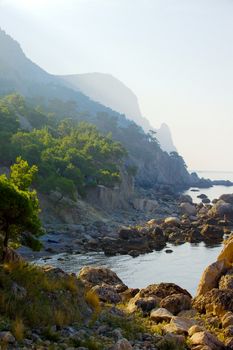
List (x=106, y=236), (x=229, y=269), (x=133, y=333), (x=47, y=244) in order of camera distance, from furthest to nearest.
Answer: (x=106, y=236) → (x=47, y=244) → (x=229, y=269) → (x=133, y=333)

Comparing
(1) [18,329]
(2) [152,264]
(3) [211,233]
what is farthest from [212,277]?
(3) [211,233]

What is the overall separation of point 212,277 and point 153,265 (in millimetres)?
15471

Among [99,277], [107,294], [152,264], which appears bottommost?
[152,264]

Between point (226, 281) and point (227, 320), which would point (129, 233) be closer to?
point (226, 281)

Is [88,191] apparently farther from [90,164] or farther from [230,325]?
[230,325]

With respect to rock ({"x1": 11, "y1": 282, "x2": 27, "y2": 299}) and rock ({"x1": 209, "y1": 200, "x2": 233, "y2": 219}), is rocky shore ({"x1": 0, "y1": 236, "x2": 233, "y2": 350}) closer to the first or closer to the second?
rock ({"x1": 11, "y1": 282, "x2": 27, "y2": 299})

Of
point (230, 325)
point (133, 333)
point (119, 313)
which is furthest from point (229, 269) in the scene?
point (133, 333)

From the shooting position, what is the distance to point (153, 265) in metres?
47.2

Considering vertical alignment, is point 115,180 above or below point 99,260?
above

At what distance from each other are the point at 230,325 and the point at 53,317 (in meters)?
10.9

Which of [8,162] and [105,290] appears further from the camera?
[8,162]

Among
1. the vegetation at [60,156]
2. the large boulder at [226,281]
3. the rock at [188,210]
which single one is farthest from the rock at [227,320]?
the rock at [188,210]

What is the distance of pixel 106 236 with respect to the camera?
61.3m

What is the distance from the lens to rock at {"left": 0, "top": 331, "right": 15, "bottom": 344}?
1355 cm
